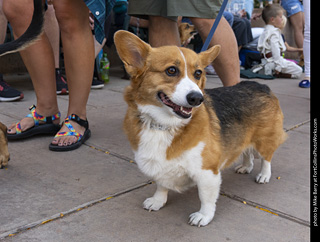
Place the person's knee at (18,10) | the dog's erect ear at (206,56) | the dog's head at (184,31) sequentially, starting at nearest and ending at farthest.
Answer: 1. the dog's erect ear at (206,56)
2. the person's knee at (18,10)
3. the dog's head at (184,31)

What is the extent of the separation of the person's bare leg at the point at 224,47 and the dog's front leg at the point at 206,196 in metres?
1.50

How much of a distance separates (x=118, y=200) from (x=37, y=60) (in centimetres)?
178

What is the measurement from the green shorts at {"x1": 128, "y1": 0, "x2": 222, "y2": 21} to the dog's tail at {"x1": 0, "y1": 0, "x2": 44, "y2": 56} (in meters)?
1.14

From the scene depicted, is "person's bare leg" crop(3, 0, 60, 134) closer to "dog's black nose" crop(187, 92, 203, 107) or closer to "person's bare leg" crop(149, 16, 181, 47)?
"person's bare leg" crop(149, 16, 181, 47)

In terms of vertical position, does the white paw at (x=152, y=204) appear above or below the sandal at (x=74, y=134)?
below

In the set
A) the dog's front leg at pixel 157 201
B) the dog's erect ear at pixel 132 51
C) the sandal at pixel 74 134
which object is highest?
the dog's erect ear at pixel 132 51

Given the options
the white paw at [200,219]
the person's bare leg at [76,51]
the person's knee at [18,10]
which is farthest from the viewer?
the person's knee at [18,10]

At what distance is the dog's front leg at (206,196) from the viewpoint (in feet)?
7.25

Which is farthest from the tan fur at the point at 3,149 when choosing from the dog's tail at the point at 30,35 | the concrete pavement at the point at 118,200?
the dog's tail at the point at 30,35

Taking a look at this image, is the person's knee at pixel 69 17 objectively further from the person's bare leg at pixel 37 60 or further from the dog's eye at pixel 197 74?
the dog's eye at pixel 197 74

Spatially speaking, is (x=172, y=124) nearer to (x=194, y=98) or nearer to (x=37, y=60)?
(x=194, y=98)

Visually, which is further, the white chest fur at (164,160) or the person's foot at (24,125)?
the person's foot at (24,125)

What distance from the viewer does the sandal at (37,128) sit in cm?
345

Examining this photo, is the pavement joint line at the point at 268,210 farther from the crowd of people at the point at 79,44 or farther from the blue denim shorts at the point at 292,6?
the blue denim shorts at the point at 292,6
